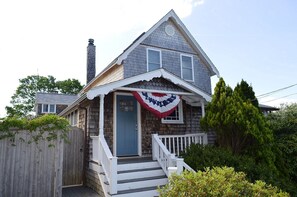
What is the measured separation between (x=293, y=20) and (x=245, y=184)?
343 inches

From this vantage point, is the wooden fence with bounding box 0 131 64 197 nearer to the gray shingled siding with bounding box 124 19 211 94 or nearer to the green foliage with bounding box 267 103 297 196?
the gray shingled siding with bounding box 124 19 211 94

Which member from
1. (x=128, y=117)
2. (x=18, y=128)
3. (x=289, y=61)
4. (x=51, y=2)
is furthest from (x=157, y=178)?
(x=289, y=61)

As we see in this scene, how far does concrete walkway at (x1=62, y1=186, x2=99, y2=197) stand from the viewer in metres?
6.92

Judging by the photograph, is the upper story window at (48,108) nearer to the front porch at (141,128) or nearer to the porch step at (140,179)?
the front porch at (141,128)

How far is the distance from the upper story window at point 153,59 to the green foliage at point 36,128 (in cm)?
630

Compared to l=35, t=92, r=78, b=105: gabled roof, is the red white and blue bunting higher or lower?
lower

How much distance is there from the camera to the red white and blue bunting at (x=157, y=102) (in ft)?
27.0

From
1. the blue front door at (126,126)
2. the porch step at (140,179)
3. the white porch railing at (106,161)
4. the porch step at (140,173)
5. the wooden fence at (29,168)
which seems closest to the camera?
the wooden fence at (29,168)

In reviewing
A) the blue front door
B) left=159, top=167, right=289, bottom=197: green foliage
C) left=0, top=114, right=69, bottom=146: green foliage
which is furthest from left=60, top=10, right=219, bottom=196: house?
left=159, top=167, right=289, bottom=197: green foliage

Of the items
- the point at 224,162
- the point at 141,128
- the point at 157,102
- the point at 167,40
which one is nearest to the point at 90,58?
the point at 167,40

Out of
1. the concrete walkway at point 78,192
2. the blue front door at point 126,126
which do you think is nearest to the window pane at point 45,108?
the blue front door at point 126,126

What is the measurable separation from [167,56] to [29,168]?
8752 mm

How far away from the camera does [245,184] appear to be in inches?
134

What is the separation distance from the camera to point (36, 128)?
6246 millimetres
